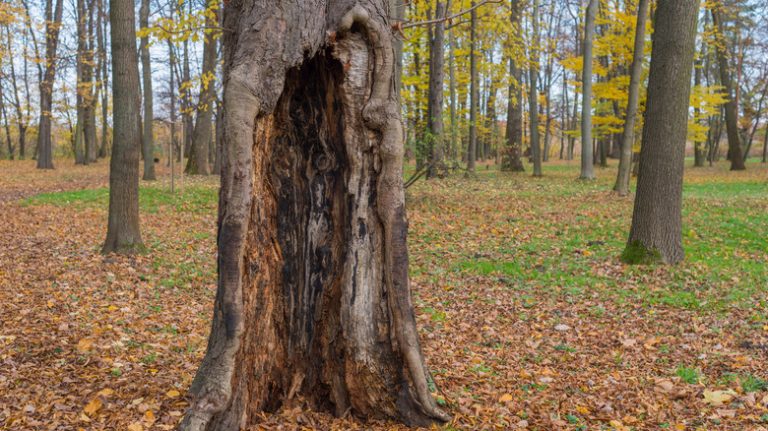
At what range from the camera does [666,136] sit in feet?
27.3

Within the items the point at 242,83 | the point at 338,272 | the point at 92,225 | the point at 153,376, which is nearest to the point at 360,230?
the point at 338,272

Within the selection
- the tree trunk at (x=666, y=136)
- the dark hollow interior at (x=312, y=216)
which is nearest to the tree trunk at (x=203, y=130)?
the tree trunk at (x=666, y=136)

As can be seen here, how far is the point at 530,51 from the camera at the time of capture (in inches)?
856

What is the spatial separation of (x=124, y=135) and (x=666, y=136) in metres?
7.92

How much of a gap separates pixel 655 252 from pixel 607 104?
16.1 meters

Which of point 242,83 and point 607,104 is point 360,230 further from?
point 607,104

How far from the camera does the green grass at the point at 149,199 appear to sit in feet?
44.8

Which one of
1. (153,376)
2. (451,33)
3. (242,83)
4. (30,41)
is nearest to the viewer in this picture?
(242,83)

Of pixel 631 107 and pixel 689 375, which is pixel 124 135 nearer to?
pixel 689 375

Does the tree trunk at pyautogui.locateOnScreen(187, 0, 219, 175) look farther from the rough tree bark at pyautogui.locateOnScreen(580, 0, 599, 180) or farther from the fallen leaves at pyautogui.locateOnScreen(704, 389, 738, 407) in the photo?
the fallen leaves at pyautogui.locateOnScreen(704, 389, 738, 407)

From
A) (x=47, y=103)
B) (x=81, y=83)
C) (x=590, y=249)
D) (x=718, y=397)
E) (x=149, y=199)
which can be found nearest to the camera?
(x=718, y=397)

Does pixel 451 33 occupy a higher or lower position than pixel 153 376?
higher


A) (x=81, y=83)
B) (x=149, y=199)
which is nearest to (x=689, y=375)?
(x=149, y=199)

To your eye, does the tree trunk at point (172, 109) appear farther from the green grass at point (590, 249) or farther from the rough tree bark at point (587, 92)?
the rough tree bark at point (587, 92)
